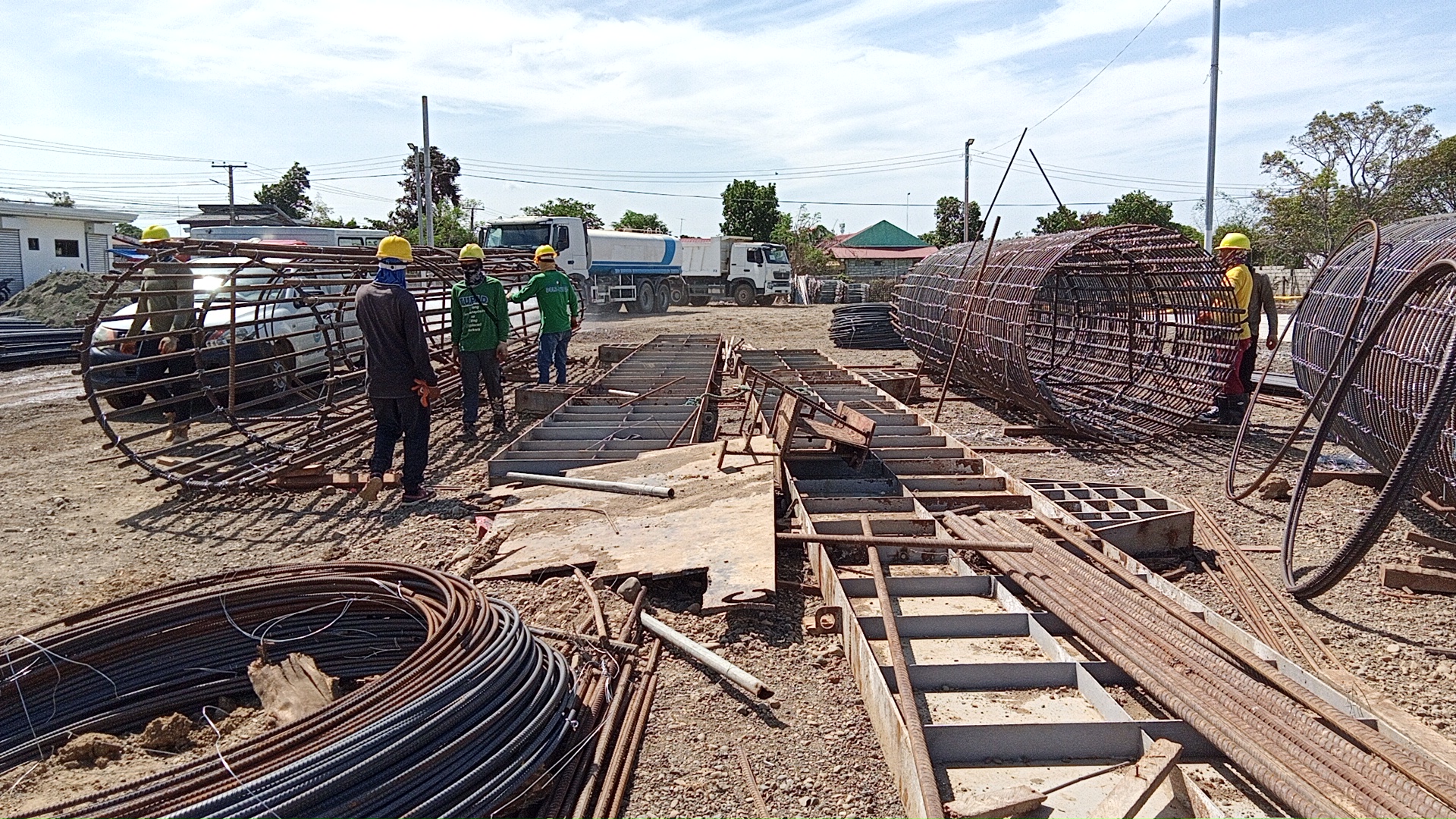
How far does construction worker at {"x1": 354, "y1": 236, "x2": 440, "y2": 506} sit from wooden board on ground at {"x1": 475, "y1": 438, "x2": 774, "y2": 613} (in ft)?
2.52

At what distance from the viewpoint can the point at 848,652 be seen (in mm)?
4098

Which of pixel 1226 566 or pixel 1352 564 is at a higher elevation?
pixel 1352 564

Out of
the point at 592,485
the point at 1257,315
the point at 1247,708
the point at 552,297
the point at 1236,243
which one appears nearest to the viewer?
the point at 1247,708

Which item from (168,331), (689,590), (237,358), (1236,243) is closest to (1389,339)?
(1236,243)

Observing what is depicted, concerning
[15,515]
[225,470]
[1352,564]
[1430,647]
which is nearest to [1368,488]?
[1430,647]

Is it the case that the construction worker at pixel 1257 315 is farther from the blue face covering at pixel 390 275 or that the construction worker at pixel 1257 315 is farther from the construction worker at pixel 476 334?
the blue face covering at pixel 390 275

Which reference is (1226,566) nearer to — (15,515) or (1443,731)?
(1443,731)

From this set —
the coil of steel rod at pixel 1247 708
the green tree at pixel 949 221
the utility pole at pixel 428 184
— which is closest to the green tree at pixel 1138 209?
the green tree at pixel 949 221

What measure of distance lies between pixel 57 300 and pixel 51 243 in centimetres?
880

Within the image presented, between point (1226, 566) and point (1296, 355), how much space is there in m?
3.20

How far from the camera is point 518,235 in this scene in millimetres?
23328

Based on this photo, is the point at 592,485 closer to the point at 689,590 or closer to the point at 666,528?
the point at 666,528

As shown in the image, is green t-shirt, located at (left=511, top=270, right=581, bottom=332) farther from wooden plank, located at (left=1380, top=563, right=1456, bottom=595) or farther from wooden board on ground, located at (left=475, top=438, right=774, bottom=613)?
wooden plank, located at (left=1380, top=563, right=1456, bottom=595)

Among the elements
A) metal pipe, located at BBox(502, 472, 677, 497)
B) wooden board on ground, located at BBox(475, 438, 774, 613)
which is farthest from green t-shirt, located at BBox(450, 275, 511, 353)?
wooden board on ground, located at BBox(475, 438, 774, 613)
